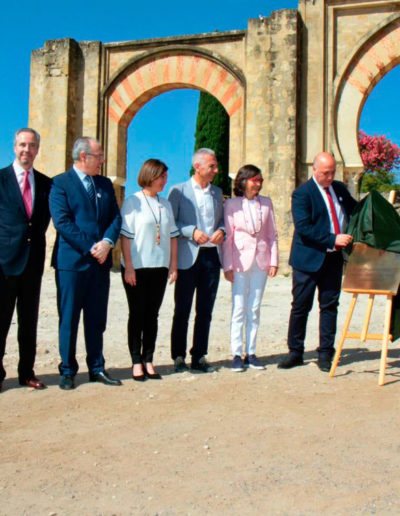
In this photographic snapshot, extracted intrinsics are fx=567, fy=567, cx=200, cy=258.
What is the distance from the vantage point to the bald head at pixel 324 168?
493cm

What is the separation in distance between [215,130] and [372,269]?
20263 millimetres

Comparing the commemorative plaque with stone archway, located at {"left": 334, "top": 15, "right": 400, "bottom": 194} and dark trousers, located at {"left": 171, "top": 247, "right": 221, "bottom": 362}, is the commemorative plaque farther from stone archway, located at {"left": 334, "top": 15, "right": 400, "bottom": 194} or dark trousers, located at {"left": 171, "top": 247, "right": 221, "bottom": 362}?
stone archway, located at {"left": 334, "top": 15, "right": 400, "bottom": 194}

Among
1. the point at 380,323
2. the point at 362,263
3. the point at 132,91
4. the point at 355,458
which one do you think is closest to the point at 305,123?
the point at 132,91

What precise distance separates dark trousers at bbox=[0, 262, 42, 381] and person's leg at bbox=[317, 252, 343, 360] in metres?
2.43

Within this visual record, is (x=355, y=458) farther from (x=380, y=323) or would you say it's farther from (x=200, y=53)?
(x=200, y=53)

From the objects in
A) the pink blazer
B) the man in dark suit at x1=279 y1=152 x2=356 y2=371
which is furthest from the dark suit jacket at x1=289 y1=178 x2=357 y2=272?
the pink blazer

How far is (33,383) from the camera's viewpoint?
4293 mm

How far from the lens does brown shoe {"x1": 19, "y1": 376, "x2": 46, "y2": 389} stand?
14.0 feet

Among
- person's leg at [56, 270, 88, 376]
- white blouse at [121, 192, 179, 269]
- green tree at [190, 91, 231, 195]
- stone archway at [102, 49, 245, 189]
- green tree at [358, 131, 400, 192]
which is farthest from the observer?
green tree at [358, 131, 400, 192]

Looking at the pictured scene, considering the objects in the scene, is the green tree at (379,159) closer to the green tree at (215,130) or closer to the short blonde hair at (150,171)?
the green tree at (215,130)

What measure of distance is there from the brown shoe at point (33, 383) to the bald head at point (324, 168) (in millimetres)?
2903

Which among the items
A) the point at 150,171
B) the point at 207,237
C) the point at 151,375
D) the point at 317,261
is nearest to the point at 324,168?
the point at 317,261

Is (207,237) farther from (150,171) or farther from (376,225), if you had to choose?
(376,225)

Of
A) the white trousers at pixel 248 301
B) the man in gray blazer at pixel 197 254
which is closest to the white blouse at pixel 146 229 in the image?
the man in gray blazer at pixel 197 254
